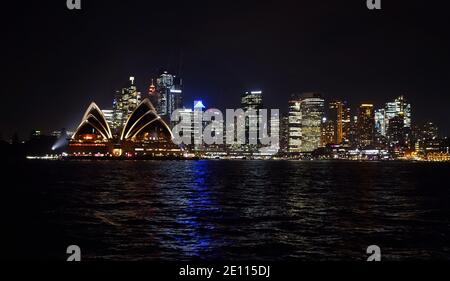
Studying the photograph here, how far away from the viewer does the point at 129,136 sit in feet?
511

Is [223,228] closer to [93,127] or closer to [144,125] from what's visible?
[144,125]

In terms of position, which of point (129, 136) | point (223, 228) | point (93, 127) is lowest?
point (223, 228)

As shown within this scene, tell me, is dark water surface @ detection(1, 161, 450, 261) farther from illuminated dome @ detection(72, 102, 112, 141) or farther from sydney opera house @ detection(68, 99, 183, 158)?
illuminated dome @ detection(72, 102, 112, 141)

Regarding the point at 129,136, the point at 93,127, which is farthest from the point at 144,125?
the point at 93,127

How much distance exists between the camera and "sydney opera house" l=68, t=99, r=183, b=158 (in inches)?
6004

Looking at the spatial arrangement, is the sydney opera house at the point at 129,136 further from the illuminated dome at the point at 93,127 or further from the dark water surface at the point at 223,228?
the dark water surface at the point at 223,228

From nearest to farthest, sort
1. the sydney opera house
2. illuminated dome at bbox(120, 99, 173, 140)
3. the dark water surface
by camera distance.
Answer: the dark water surface, illuminated dome at bbox(120, 99, 173, 140), the sydney opera house

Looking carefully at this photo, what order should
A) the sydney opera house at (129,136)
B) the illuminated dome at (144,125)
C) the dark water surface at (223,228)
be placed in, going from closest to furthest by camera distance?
the dark water surface at (223,228) → the illuminated dome at (144,125) → the sydney opera house at (129,136)

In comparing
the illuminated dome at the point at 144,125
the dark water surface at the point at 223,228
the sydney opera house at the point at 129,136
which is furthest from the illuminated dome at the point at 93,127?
the dark water surface at the point at 223,228

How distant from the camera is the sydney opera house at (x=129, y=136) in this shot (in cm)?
15250

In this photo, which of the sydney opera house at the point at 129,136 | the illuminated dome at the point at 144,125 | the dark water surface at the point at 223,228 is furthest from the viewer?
the sydney opera house at the point at 129,136

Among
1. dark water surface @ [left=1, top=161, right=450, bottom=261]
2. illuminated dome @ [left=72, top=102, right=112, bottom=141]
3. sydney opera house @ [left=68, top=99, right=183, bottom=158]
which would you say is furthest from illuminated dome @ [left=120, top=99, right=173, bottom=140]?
dark water surface @ [left=1, top=161, right=450, bottom=261]

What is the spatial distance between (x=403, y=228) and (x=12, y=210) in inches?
793

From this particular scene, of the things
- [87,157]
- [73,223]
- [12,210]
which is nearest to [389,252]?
[73,223]
